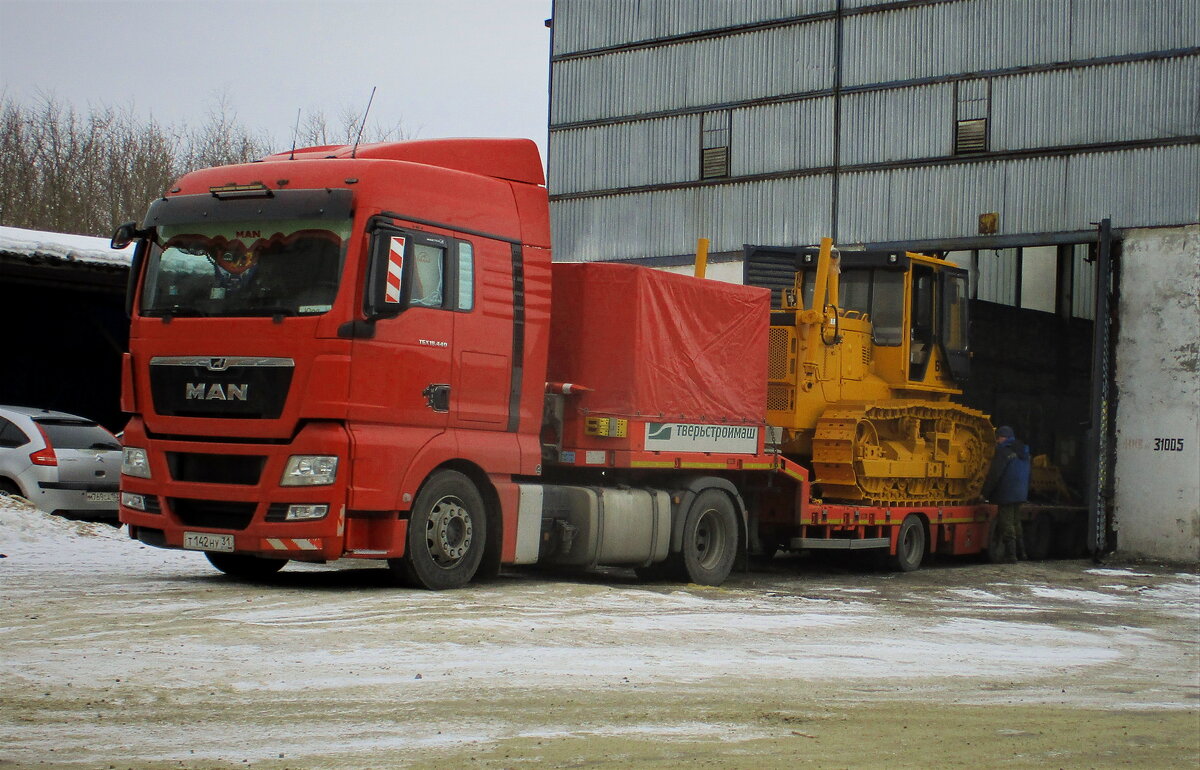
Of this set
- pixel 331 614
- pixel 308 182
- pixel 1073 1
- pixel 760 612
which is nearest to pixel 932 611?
pixel 760 612

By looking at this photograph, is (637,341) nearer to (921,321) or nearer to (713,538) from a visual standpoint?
(713,538)

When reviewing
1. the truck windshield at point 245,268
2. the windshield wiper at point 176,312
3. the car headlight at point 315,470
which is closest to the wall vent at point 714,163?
the truck windshield at point 245,268

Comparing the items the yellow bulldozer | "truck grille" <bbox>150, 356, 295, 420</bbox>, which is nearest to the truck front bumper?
"truck grille" <bbox>150, 356, 295, 420</bbox>

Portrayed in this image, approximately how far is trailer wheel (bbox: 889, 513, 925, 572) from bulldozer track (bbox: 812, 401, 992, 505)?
288 millimetres

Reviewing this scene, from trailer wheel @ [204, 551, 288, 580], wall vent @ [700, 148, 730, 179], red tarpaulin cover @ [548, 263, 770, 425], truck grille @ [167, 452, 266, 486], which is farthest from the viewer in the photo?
wall vent @ [700, 148, 730, 179]

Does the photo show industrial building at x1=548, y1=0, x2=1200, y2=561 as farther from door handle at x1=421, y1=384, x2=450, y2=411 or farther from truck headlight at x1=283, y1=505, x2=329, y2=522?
truck headlight at x1=283, y1=505, x2=329, y2=522

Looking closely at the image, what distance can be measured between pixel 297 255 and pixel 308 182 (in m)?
0.64

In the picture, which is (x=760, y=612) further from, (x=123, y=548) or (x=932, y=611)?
(x=123, y=548)

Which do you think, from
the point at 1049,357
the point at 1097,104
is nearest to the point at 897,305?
the point at 1097,104

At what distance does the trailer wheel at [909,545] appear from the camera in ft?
59.1

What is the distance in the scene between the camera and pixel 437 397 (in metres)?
11.6

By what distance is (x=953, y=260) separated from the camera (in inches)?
1165

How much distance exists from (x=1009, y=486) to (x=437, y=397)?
10566mm

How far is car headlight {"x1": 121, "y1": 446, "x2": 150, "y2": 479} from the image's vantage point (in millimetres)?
11641
